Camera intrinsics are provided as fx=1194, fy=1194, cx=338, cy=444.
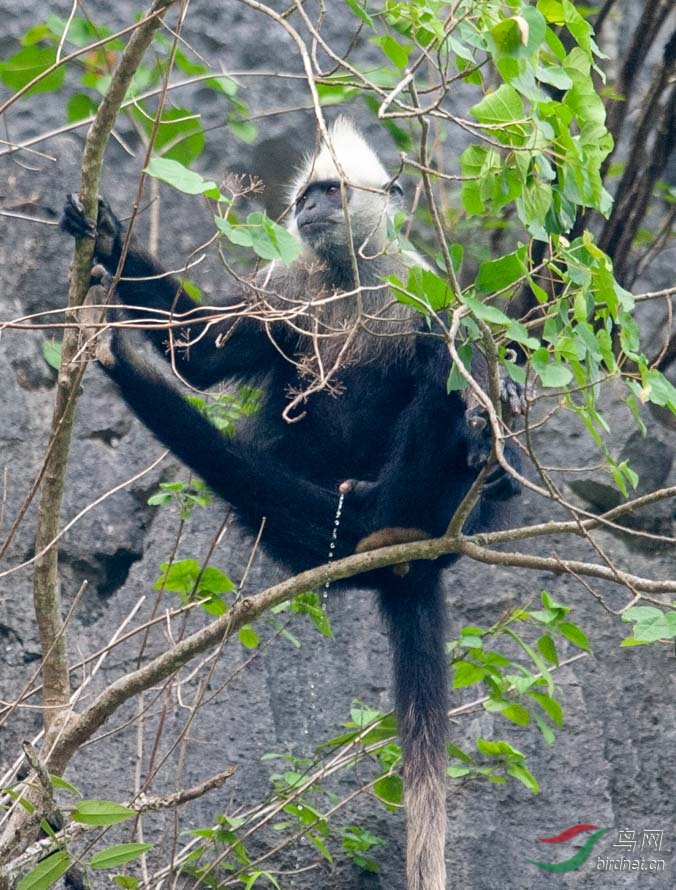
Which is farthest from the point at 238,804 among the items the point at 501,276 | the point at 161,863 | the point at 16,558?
the point at 501,276

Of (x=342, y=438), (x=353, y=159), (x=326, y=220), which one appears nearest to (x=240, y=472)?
(x=342, y=438)

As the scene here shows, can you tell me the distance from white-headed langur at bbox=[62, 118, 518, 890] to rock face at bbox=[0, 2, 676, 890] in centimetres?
43

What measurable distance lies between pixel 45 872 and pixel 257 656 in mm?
1744

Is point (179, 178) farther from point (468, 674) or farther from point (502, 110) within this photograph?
point (468, 674)

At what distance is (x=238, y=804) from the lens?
454cm

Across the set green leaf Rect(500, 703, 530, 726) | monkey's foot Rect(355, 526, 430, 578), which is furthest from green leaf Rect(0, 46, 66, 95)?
green leaf Rect(500, 703, 530, 726)

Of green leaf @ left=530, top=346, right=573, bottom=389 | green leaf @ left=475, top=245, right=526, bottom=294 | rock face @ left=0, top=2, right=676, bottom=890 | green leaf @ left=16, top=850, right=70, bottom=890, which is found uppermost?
green leaf @ left=475, top=245, right=526, bottom=294

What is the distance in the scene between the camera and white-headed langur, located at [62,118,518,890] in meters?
3.62

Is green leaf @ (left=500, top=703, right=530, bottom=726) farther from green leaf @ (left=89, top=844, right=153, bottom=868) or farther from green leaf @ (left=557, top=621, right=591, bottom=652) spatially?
green leaf @ (left=89, top=844, right=153, bottom=868)

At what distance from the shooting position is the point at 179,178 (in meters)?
2.36

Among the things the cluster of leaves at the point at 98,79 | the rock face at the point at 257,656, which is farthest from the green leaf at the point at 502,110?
the rock face at the point at 257,656

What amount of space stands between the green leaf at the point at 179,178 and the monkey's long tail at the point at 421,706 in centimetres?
189

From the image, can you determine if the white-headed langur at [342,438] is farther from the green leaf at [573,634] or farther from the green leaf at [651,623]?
the green leaf at [651,623]

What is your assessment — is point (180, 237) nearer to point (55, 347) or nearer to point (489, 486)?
point (55, 347)
